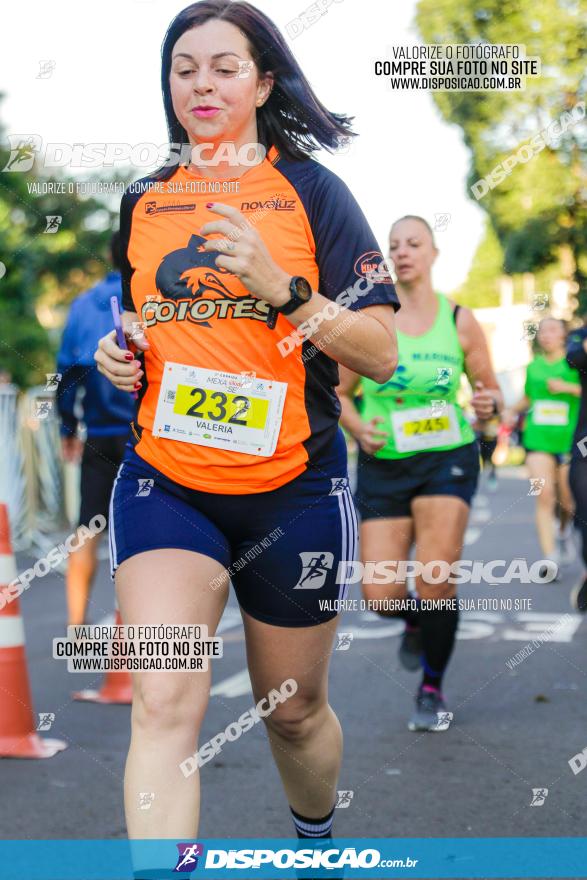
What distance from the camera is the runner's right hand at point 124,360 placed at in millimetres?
2949

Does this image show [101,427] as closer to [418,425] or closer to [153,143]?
[418,425]

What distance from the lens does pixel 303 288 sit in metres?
2.81

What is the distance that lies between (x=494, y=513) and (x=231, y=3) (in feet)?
49.1

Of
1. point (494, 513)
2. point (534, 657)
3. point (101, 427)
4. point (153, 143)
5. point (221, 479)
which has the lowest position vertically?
point (494, 513)

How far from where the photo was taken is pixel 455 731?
18.0ft

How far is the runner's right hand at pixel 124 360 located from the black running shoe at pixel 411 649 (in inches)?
131

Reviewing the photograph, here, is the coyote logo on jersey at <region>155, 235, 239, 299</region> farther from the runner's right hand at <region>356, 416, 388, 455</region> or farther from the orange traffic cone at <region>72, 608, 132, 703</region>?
the orange traffic cone at <region>72, 608, 132, 703</region>

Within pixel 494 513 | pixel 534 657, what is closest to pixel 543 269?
pixel 494 513

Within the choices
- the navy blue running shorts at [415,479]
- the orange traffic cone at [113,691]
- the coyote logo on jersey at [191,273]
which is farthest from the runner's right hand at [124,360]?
the orange traffic cone at [113,691]

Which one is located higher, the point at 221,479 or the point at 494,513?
the point at 221,479

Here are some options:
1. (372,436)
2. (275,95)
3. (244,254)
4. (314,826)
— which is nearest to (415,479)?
(372,436)

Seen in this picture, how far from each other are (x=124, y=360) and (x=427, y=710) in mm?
3025

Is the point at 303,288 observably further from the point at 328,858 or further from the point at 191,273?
the point at 328,858

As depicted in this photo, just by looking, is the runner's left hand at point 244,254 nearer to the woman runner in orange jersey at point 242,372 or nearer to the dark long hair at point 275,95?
the woman runner in orange jersey at point 242,372
